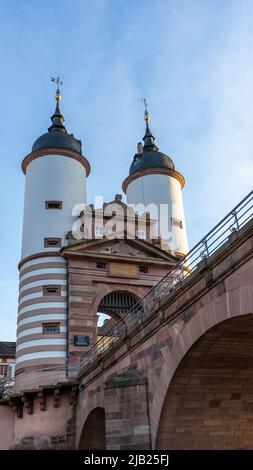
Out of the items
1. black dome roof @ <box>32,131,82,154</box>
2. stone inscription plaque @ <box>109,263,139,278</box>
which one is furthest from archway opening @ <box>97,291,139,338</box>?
black dome roof @ <box>32,131,82,154</box>

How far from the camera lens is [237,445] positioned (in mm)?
A: 18984

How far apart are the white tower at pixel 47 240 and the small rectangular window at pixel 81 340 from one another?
2.32 ft

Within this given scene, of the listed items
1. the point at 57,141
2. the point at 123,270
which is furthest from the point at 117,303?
the point at 57,141

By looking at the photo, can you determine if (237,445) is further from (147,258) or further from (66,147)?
(66,147)

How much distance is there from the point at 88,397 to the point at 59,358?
18.2 ft

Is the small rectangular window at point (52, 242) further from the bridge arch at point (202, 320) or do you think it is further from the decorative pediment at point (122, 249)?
the bridge arch at point (202, 320)

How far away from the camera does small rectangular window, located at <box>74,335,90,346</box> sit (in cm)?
3002

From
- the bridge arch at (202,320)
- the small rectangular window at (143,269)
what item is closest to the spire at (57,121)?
the small rectangular window at (143,269)

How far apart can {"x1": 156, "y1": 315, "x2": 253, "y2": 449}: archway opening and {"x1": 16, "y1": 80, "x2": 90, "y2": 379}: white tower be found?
43.2ft

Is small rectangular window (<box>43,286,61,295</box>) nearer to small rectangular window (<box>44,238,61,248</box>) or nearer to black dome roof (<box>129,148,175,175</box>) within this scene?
small rectangular window (<box>44,238,61,248</box>)

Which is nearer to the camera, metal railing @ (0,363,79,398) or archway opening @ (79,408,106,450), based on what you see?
archway opening @ (79,408,106,450)

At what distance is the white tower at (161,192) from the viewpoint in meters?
38.4
